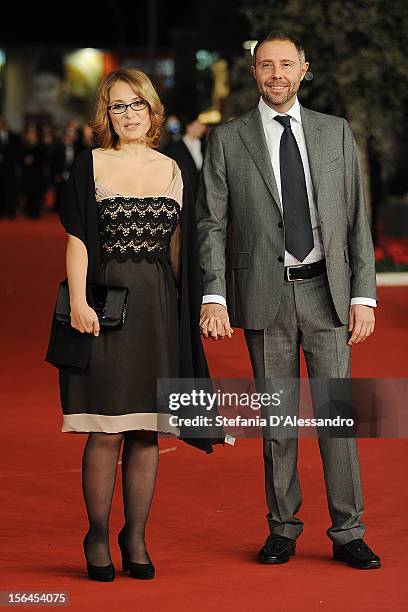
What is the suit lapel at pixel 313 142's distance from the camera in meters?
6.36

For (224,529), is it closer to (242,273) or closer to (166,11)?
(242,273)

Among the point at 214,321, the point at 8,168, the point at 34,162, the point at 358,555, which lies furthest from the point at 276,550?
the point at 34,162

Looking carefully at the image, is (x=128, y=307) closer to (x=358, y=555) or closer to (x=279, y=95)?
(x=279, y=95)

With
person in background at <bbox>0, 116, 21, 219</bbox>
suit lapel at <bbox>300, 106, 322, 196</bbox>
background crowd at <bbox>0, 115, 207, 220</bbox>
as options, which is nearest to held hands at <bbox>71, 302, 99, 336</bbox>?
suit lapel at <bbox>300, 106, 322, 196</bbox>

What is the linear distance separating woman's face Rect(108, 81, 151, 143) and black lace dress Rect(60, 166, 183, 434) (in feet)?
0.74

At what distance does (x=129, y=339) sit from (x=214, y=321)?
1.14ft

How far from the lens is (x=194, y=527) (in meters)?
7.16

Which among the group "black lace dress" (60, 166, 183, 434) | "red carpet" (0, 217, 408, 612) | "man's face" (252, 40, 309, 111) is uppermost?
"man's face" (252, 40, 309, 111)

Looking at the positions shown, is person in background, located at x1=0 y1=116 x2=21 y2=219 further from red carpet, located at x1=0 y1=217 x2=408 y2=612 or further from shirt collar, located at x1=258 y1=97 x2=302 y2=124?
shirt collar, located at x1=258 y1=97 x2=302 y2=124

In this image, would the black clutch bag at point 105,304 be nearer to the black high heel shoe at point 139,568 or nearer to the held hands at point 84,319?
the held hands at point 84,319

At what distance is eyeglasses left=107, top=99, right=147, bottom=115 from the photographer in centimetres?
610

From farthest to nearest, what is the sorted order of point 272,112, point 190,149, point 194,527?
point 190,149 < point 194,527 < point 272,112

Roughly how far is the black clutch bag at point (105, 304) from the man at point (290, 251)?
38 centimetres

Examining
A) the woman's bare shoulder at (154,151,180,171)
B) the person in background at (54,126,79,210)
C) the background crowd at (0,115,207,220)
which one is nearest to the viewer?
→ the woman's bare shoulder at (154,151,180,171)
